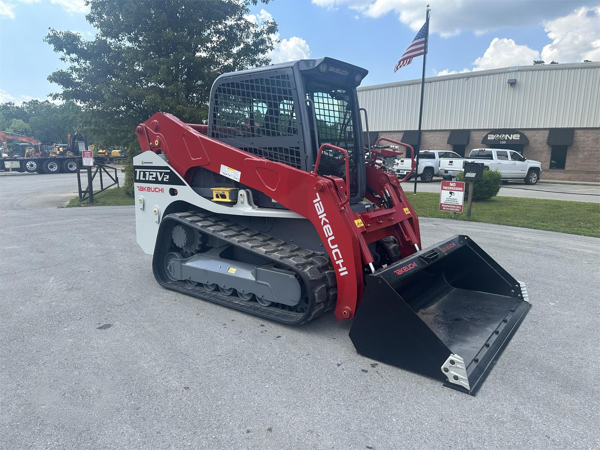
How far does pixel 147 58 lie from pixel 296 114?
11.1 meters

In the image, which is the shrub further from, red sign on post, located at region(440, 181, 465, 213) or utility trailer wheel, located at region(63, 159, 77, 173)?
utility trailer wheel, located at region(63, 159, 77, 173)

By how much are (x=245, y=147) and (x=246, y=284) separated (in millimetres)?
1558

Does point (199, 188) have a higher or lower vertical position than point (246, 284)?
higher

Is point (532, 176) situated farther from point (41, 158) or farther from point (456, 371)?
point (41, 158)

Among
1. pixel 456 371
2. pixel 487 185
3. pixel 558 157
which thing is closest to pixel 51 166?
pixel 487 185

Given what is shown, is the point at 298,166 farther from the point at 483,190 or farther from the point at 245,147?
the point at 483,190

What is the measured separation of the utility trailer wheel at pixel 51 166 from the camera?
3047cm

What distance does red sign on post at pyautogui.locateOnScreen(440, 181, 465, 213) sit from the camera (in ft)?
34.7

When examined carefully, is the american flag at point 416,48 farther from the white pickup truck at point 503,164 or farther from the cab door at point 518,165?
the cab door at point 518,165

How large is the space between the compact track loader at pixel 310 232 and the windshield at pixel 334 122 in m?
0.02

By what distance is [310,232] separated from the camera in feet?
14.9

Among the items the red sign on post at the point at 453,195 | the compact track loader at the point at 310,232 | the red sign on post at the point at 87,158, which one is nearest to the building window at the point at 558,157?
the red sign on post at the point at 453,195

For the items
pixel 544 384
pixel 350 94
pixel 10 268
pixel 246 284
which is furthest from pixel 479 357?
pixel 10 268

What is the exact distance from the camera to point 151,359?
3.69 m
